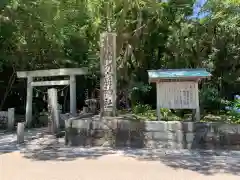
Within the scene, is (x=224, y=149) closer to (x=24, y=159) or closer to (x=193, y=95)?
(x=193, y=95)

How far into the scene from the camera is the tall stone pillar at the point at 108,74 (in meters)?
9.41

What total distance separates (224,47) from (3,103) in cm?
1240

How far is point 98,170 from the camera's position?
623 cm

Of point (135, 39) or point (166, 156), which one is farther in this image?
point (135, 39)

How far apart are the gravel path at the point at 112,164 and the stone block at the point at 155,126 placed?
0.63 m

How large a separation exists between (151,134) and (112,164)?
206cm

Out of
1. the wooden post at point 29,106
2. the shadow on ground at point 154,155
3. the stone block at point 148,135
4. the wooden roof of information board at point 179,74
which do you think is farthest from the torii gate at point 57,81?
the stone block at point 148,135

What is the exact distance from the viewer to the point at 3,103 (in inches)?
661

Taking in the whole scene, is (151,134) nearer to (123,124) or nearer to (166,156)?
(123,124)

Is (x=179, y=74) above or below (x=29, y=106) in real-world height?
above

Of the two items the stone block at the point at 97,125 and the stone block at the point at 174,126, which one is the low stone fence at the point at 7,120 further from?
the stone block at the point at 174,126

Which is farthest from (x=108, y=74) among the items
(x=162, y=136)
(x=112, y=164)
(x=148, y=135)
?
(x=112, y=164)

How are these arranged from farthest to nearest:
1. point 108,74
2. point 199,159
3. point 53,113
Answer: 1. point 53,113
2. point 108,74
3. point 199,159

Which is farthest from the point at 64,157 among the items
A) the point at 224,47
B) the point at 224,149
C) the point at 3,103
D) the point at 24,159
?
the point at 3,103
